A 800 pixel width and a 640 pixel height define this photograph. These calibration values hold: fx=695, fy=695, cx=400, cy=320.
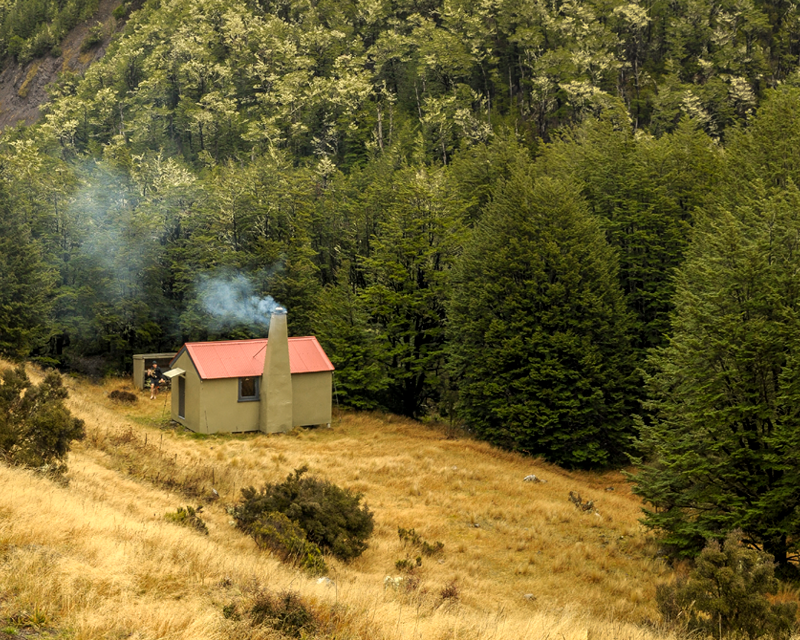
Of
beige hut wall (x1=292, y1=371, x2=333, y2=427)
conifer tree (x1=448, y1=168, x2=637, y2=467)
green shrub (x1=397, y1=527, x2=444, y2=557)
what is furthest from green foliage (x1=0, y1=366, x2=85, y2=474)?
conifer tree (x1=448, y1=168, x2=637, y2=467)

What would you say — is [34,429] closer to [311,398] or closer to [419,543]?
[419,543]

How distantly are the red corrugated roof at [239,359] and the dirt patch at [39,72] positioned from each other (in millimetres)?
90320

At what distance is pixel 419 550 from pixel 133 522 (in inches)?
286

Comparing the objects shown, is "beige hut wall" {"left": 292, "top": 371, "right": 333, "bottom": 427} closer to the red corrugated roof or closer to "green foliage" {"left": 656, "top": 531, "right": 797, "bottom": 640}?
the red corrugated roof

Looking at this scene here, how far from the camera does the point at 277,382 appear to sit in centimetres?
2958

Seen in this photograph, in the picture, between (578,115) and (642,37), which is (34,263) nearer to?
(578,115)

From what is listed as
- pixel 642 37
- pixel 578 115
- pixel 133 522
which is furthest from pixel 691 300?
pixel 642 37

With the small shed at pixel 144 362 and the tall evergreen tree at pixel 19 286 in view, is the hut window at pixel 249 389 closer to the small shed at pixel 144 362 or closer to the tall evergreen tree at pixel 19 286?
the small shed at pixel 144 362

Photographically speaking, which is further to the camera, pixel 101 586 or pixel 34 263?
pixel 34 263

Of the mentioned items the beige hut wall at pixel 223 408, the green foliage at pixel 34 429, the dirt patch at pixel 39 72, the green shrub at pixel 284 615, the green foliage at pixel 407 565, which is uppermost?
the dirt patch at pixel 39 72

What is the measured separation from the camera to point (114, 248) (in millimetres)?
46344

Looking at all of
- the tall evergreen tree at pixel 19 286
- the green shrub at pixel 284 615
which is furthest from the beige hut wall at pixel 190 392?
the green shrub at pixel 284 615

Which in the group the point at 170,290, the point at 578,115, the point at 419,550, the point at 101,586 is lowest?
the point at 419,550

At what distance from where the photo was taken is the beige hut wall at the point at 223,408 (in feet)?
93.9
